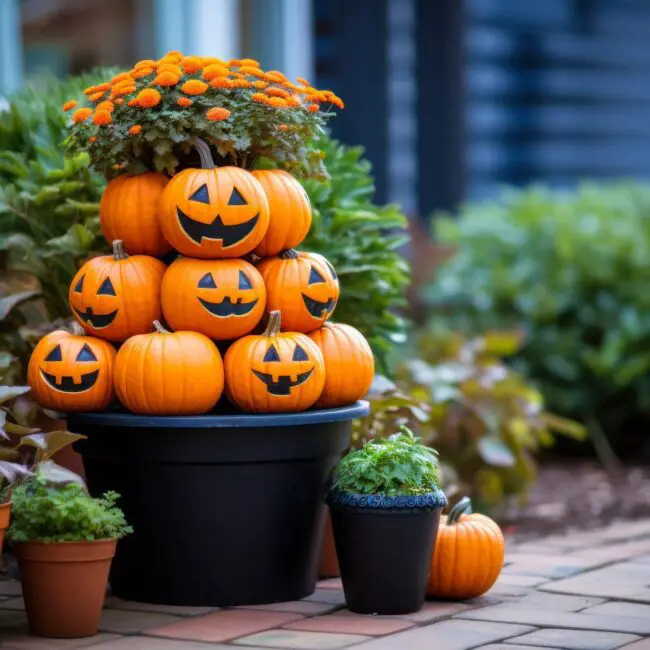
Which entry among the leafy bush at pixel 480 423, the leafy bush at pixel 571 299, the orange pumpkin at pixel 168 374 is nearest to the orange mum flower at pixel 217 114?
the orange pumpkin at pixel 168 374

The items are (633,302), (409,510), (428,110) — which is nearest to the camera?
(409,510)

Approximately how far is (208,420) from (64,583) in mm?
549

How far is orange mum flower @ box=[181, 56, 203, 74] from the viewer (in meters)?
3.72

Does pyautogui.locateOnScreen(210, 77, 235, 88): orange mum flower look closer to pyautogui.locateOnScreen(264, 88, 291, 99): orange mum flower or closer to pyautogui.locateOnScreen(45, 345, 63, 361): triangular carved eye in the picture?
pyautogui.locateOnScreen(264, 88, 291, 99): orange mum flower

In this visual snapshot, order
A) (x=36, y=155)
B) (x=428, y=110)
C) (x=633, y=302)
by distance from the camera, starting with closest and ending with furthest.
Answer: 1. (x=36, y=155)
2. (x=633, y=302)
3. (x=428, y=110)

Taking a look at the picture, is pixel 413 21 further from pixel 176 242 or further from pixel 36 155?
pixel 176 242

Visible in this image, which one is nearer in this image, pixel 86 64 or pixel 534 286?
pixel 534 286

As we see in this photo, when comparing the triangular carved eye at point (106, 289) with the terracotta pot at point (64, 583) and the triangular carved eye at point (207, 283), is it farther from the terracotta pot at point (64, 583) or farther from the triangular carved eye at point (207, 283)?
the terracotta pot at point (64, 583)

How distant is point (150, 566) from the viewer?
3732 millimetres

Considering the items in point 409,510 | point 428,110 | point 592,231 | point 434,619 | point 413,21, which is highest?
point 413,21

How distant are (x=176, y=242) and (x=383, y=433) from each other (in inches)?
45.5

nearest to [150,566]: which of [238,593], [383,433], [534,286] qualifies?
[238,593]

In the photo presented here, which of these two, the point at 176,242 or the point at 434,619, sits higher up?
the point at 176,242

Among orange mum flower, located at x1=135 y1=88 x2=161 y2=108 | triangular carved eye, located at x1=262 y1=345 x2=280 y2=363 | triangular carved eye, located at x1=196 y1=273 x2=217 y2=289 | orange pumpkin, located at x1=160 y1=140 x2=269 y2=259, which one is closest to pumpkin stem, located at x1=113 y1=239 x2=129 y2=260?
orange pumpkin, located at x1=160 y1=140 x2=269 y2=259
